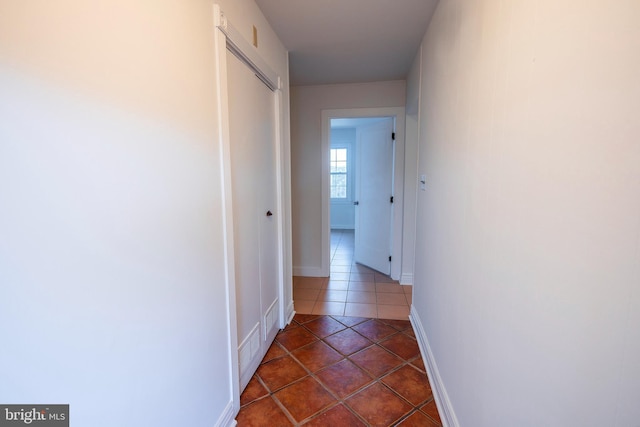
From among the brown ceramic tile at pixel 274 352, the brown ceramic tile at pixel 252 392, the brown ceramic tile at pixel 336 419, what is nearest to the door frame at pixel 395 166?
the brown ceramic tile at pixel 274 352

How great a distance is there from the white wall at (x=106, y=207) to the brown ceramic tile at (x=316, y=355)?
923 mm

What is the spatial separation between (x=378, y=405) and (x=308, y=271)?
2309mm

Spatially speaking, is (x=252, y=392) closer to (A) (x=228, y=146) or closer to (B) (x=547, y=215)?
(A) (x=228, y=146)

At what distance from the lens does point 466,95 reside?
54.2 inches

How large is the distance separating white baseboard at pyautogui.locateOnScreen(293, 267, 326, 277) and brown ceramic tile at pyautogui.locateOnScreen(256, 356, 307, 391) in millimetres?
1790

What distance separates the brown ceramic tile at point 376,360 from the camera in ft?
6.66

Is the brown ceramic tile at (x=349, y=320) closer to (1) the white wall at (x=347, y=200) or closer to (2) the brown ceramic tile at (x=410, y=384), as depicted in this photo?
(2) the brown ceramic tile at (x=410, y=384)

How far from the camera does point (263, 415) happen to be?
1.64 metres

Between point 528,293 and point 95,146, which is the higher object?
point 95,146

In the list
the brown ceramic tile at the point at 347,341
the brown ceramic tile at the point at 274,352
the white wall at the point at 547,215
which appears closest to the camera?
the white wall at the point at 547,215

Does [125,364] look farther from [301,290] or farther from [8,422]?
[301,290]

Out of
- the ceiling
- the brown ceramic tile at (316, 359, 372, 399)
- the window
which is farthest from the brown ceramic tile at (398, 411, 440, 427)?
the window

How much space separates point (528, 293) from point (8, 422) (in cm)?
131

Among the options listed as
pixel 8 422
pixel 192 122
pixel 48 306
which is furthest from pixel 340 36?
pixel 8 422
